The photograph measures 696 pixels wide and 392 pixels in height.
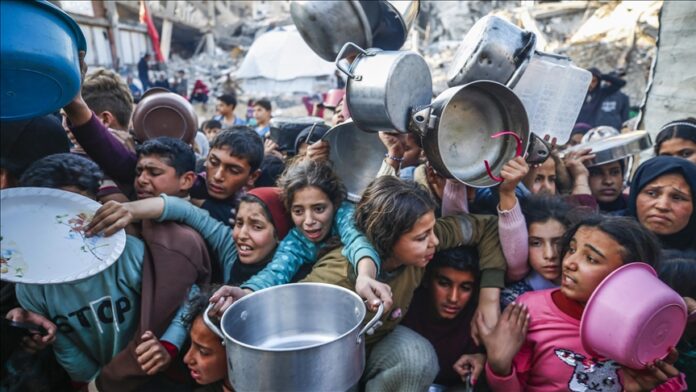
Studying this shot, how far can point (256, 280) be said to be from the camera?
74.0 inches

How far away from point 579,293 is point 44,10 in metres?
2.04

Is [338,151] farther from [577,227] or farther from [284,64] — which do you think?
[284,64]

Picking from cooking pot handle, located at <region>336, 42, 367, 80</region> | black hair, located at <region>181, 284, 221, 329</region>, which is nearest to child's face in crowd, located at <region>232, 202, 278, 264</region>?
black hair, located at <region>181, 284, 221, 329</region>

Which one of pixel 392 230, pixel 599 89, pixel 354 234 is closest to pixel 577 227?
pixel 392 230

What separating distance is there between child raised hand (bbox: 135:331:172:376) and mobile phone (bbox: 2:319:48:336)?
37 cm

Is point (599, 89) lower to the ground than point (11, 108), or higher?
lower

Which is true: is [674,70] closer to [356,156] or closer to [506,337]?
[356,156]

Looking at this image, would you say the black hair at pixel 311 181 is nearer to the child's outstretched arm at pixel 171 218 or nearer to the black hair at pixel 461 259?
the child's outstretched arm at pixel 171 218

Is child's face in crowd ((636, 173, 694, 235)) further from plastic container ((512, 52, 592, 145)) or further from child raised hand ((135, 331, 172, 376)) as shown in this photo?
child raised hand ((135, 331, 172, 376))

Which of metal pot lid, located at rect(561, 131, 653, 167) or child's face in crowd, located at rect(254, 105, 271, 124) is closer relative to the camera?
metal pot lid, located at rect(561, 131, 653, 167)

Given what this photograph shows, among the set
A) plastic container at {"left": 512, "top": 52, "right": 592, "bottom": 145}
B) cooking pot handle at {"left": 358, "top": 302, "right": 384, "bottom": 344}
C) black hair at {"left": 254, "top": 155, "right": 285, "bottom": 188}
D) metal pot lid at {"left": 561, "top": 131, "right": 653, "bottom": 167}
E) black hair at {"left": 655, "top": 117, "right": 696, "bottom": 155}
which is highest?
plastic container at {"left": 512, "top": 52, "right": 592, "bottom": 145}

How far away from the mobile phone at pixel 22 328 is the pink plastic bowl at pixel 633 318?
6.57ft

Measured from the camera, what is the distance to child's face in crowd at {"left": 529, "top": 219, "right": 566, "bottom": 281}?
1979 millimetres

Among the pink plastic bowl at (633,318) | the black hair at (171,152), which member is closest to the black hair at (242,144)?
the black hair at (171,152)
